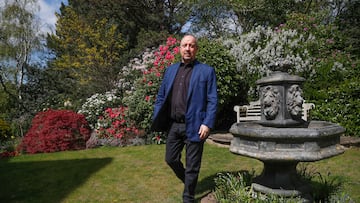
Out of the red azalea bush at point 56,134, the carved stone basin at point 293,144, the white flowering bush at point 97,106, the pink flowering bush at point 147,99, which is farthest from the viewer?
the white flowering bush at point 97,106

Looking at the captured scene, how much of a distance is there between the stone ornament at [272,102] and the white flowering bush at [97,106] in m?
7.08

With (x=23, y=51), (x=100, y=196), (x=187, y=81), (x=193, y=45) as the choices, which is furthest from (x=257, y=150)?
(x=23, y=51)

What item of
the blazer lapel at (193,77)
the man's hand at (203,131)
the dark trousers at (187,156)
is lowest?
the dark trousers at (187,156)

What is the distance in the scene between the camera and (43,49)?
18516 mm

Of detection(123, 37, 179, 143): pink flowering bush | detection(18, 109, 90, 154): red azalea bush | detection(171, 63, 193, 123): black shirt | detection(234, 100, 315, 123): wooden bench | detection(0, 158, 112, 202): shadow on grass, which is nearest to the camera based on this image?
detection(171, 63, 193, 123): black shirt

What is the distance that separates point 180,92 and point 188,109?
24cm

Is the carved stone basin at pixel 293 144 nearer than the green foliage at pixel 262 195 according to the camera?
Yes

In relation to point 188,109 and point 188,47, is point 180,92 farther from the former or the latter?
point 188,47

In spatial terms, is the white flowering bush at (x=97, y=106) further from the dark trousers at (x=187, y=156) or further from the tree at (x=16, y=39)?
the tree at (x=16, y=39)

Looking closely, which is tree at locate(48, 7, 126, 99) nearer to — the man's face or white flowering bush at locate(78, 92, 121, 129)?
white flowering bush at locate(78, 92, 121, 129)

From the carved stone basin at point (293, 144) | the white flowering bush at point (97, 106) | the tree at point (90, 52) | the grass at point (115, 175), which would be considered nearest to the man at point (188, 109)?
the carved stone basin at point (293, 144)

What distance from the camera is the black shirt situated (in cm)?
286

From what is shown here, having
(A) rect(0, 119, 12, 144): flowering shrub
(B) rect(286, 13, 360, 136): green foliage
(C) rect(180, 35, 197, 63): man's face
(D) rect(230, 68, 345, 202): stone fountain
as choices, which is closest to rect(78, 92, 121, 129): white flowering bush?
(A) rect(0, 119, 12, 144): flowering shrub

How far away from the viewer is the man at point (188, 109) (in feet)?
8.96
